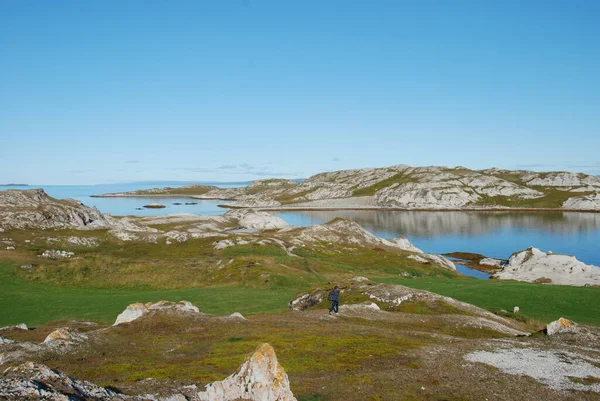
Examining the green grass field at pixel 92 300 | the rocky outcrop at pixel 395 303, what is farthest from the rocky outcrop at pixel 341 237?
the rocky outcrop at pixel 395 303

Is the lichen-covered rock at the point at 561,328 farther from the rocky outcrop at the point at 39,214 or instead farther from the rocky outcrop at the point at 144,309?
the rocky outcrop at the point at 39,214

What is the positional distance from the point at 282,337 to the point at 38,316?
34079 millimetres

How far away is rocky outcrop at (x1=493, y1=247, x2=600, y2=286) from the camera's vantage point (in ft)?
306

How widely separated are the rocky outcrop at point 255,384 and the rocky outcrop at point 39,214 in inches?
4634

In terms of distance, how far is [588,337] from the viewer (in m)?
35.9

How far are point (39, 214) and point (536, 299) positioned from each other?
4980 inches

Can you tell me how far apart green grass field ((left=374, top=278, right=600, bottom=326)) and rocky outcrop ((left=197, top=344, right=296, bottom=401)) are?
42617 millimetres

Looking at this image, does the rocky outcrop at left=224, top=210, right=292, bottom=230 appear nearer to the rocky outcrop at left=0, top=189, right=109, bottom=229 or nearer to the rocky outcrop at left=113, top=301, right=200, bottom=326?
the rocky outcrop at left=0, top=189, right=109, bottom=229

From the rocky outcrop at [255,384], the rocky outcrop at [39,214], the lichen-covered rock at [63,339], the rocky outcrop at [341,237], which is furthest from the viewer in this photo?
the rocky outcrop at [341,237]

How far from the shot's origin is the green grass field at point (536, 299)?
2050 inches

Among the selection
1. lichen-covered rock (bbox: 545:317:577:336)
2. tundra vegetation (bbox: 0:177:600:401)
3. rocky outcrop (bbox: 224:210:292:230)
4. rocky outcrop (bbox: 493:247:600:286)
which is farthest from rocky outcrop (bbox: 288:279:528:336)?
rocky outcrop (bbox: 224:210:292:230)

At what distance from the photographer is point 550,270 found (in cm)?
10075

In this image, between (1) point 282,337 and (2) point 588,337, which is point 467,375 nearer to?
(1) point 282,337

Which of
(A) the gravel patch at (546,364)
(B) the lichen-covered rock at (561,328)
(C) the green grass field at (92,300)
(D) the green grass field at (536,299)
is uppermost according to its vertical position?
(A) the gravel patch at (546,364)
